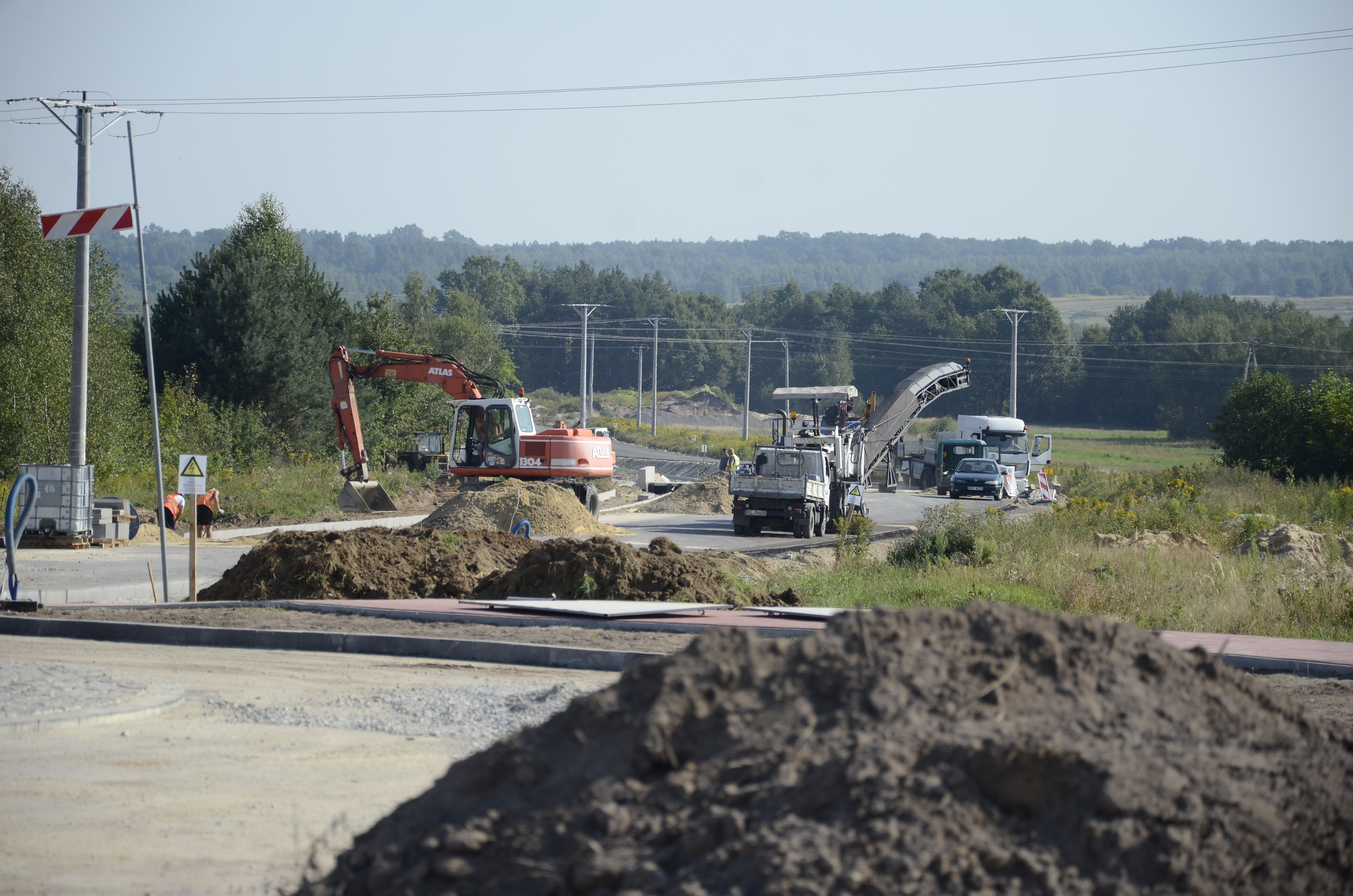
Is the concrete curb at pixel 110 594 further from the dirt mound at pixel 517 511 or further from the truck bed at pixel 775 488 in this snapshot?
the truck bed at pixel 775 488

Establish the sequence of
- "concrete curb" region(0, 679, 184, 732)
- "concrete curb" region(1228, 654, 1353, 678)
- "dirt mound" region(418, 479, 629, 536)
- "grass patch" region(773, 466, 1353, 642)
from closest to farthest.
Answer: "concrete curb" region(0, 679, 184, 732), "concrete curb" region(1228, 654, 1353, 678), "grass patch" region(773, 466, 1353, 642), "dirt mound" region(418, 479, 629, 536)

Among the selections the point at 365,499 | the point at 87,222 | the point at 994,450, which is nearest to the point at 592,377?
the point at 994,450

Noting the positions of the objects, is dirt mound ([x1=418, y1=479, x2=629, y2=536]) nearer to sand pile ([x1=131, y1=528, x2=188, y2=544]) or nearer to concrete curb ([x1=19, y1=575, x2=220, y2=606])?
sand pile ([x1=131, y1=528, x2=188, y2=544])

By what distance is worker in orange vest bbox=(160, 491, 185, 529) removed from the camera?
26859 millimetres

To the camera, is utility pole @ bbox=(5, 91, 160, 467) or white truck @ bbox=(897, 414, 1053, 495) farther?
white truck @ bbox=(897, 414, 1053, 495)

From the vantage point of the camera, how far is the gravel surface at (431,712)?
8.16 metres

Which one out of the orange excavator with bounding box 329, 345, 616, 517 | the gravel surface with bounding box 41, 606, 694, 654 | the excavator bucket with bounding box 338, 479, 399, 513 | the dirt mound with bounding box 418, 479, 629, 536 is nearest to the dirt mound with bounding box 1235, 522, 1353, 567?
the gravel surface with bounding box 41, 606, 694, 654

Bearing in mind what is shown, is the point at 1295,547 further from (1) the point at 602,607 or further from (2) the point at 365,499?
(2) the point at 365,499

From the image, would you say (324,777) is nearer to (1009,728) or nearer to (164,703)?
(164,703)

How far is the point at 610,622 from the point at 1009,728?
27.4ft

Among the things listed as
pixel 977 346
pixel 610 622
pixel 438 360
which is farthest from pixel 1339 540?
pixel 977 346

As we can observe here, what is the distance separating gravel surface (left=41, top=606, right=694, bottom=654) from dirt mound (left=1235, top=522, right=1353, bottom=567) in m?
10.8

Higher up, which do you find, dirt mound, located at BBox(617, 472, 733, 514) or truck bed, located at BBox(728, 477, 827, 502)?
truck bed, located at BBox(728, 477, 827, 502)

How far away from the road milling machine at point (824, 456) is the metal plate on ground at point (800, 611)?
15484 millimetres
